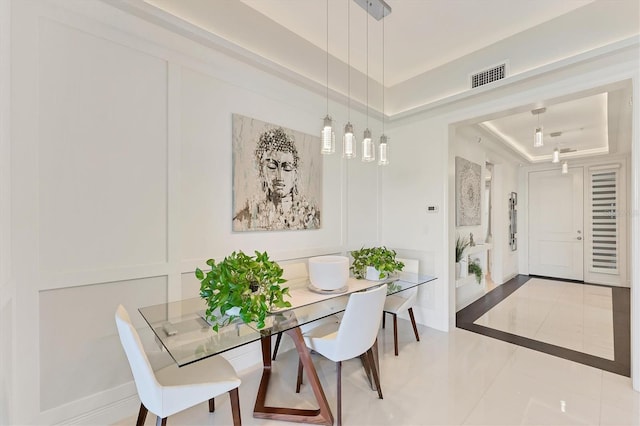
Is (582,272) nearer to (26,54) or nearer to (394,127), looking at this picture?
(394,127)

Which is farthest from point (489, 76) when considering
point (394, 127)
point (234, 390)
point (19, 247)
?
point (19, 247)

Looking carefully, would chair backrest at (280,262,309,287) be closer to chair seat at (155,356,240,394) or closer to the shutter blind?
chair seat at (155,356,240,394)

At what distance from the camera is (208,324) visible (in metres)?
1.62

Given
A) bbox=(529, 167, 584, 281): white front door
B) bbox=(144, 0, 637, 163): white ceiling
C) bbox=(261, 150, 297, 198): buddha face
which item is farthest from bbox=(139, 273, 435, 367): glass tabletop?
bbox=(529, 167, 584, 281): white front door

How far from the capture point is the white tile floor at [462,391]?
6.03 feet

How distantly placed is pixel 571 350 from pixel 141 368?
3.63m

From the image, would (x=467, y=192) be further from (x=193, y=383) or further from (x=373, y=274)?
(x=193, y=383)

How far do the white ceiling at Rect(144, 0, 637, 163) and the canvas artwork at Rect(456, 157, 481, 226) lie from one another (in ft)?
3.90

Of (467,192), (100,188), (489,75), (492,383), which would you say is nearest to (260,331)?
(100,188)

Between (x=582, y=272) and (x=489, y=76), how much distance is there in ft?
17.5

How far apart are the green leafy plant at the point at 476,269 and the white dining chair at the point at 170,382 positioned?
3895mm

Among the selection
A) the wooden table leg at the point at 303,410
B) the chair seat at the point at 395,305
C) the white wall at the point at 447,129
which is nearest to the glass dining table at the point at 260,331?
the wooden table leg at the point at 303,410

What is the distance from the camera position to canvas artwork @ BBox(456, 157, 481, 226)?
386cm

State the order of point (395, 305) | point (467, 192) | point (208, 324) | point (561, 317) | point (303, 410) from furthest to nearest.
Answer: point (467, 192), point (561, 317), point (395, 305), point (303, 410), point (208, 324)
